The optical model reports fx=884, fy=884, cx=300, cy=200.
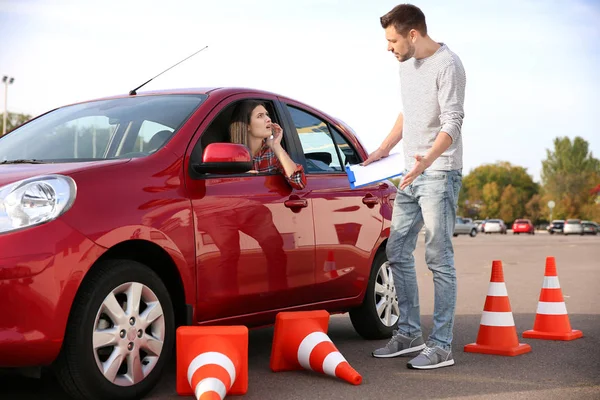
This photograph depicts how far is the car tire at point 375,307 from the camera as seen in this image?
21.5 ft

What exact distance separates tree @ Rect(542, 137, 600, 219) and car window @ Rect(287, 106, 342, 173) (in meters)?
124

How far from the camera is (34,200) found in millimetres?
4051

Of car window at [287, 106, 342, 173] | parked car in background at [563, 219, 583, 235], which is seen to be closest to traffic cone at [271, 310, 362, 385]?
car window at [287, 106, 342, 173]

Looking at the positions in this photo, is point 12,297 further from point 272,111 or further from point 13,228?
point 272,111

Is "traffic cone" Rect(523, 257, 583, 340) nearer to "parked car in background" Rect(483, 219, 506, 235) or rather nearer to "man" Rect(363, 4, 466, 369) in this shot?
"man" Rect(363, 4, 466, 369)

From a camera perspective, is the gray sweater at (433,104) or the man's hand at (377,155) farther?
the man's hand at (377,155)

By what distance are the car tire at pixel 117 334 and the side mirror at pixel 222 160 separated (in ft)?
2.21

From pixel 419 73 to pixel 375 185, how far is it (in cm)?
112

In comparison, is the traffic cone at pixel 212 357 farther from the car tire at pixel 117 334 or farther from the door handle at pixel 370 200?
the door handle at pixel 370 200

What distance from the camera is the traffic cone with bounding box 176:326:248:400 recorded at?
14.5 feet

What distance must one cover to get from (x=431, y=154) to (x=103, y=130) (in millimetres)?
1999

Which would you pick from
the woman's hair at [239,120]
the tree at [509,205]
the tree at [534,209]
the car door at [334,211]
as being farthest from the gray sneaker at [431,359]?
the tree at [534,209]

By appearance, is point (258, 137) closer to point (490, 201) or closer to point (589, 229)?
point (589, 229)

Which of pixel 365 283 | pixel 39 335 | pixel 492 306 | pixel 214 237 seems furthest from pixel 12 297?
Answer: pixel 492 306
